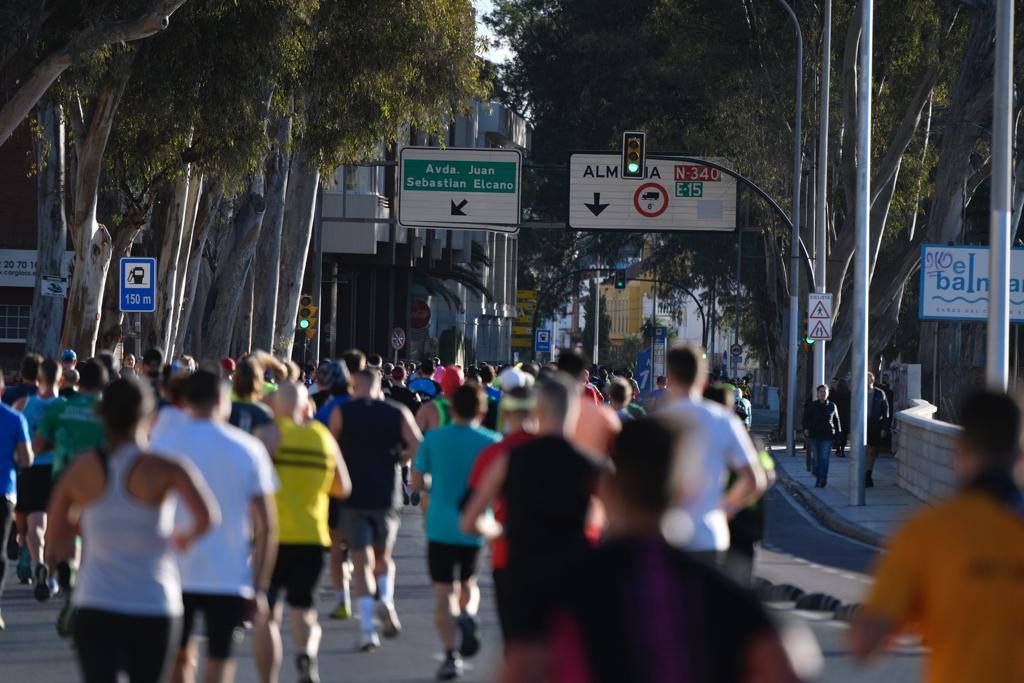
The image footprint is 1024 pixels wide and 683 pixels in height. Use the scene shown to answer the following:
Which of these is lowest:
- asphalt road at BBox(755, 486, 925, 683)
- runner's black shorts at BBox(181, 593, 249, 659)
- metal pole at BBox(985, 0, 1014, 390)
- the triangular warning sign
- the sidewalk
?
the sidewalk

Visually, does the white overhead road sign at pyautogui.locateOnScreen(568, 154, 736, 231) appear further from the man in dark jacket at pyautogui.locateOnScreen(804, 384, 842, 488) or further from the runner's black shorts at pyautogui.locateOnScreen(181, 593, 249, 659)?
the runner's black shorts at pyautogui.locateOnScreen(181, 593, 249, 659)

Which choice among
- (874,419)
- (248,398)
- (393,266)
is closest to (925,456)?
(874,419)

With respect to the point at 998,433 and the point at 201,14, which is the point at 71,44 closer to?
the point at 201,14

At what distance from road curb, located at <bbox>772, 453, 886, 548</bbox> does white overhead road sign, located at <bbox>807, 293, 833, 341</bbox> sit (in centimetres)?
261

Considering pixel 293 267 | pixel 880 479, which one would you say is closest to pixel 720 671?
pixel 880 479

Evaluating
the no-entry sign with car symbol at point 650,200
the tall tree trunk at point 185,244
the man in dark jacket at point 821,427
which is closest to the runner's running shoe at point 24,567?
the tall tree trunk at point 185,244

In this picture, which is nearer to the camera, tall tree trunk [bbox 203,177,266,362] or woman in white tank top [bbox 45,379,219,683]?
woman in white tank top [bbox 45,379,219,683]

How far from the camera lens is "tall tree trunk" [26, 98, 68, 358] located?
26.2 m

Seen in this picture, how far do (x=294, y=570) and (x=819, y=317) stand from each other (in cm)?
2288

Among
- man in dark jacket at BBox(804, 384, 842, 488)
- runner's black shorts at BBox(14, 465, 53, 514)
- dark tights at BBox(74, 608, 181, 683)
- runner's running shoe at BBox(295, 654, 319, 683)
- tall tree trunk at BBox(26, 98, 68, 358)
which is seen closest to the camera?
dark tights at BBox(74, 608, 181, 683)

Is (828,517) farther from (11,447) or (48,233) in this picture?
(11,447)

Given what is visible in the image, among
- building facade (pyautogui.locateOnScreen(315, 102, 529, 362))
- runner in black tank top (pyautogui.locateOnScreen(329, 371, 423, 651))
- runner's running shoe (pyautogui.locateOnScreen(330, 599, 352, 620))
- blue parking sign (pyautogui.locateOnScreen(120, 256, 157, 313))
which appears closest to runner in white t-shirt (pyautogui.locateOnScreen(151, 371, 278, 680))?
runner in black tank top (pyautogui.locateOnScreen(329, 371, 423, 651))

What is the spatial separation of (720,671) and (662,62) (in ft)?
131

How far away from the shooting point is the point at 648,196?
138ft
